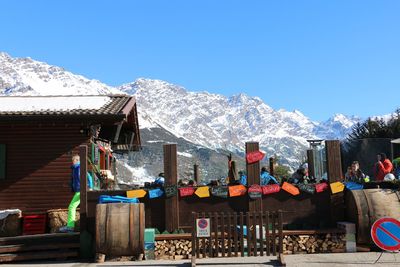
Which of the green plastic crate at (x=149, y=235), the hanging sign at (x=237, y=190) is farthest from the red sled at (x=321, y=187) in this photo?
the green plastic crate at (x=149, y=235)

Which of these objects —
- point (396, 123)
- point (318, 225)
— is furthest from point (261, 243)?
point (396, 123)

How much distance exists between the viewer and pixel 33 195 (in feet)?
48.5

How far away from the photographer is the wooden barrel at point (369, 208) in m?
11.1

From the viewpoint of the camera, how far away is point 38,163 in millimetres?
14883

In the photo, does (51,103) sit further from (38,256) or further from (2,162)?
(38,256)

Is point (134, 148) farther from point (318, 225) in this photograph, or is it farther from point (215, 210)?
point (318, 225)

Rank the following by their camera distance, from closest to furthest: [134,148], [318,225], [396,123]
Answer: [318,225] < [134,148] < [396,123]

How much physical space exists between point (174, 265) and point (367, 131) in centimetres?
3064

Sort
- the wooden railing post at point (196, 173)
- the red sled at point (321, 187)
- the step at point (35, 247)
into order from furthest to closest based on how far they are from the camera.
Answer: the wooden railing post at point (196, 173)
the red sled at point (321, 187)
the step at point (35, 247)

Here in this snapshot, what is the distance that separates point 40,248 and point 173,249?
2.76 m

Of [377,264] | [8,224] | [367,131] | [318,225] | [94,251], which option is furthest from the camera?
[367,131]

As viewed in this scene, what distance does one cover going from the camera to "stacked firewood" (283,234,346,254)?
38.1ft

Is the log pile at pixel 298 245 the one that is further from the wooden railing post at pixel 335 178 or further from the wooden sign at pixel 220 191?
the wooden sign at pixel 220 191

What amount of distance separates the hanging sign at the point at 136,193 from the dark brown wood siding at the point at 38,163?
3504 millimetres
